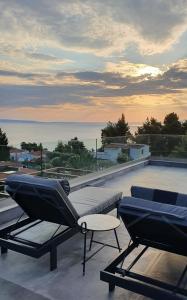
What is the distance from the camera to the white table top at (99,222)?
3055 mm

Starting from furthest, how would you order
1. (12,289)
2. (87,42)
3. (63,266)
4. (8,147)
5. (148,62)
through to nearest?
1. (148,62)
2. (87,42)
3. (8,147)
4. (63,266)
5. (12,289)

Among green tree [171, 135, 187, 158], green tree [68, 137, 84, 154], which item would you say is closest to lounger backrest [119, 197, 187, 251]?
green tree [68, 137, 84, 154]

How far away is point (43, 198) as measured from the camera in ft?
10.0

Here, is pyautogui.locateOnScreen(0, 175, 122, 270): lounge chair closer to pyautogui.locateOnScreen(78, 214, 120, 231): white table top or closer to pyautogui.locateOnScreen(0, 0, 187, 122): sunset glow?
pyautogui.locateOnScreen(78, 214, 120, 231): white table top

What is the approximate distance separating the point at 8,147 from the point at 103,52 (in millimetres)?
5956

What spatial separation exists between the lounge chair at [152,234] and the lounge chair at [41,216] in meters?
0.77

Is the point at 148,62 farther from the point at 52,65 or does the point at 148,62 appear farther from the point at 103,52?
the point at 52,65

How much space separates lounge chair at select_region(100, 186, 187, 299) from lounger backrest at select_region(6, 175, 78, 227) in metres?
0.79

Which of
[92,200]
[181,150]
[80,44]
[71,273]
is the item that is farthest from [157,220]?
[181,150]

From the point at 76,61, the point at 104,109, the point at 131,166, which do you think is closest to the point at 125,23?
the point at 76,61

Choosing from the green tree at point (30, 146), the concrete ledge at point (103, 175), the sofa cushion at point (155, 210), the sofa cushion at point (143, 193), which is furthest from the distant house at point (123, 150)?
the sofa cushion at point (155, 210)

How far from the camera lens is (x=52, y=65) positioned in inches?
405

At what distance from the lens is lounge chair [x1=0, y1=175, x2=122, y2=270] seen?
9.86ft

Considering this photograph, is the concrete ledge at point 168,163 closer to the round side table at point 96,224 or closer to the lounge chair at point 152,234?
the round side table at point 96,224
